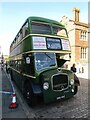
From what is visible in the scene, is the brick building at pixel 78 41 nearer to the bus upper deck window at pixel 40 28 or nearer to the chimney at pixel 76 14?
the chimney at pixel 76 14

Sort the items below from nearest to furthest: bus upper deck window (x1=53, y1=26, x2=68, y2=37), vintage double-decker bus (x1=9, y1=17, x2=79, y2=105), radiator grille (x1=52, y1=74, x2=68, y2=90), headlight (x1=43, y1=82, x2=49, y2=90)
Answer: headlight (x1=43, y1=82, x2=49, y2=90)
vintage double-decker bus (x1=9, y1=17, x2=79, y2=105)
radiator grille (x1=52, y1=74, x2=68, y2=90)
bus upper deck window (x1=53, y1=26, x2=68, y2=37)

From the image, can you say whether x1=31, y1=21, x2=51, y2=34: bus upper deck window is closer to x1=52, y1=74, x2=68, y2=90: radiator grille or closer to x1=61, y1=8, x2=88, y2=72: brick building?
x1=52, y1=74, x2=68, y2=90: radiator grille

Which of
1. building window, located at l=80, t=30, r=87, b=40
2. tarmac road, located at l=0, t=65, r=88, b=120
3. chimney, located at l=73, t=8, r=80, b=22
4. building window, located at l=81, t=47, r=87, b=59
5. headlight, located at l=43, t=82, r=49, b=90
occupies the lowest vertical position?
tarmac road, located at l=0, t=65, r=88, b=120

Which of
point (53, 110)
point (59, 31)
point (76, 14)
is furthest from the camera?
point (76, 14)

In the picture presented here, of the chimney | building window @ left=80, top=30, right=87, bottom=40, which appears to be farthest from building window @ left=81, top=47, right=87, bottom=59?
the chimney

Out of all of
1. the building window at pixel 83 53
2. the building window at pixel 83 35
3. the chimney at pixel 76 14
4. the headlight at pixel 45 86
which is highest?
the chimney at pixel 76 14

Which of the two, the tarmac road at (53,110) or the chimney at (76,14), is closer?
the tarmac road at (53,110)

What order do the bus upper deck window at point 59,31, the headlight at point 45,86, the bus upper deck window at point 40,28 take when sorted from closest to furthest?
the headlight at point 45,86 < the bus upper deck window at point 40,28 < the bus upper deck window at point 59,31

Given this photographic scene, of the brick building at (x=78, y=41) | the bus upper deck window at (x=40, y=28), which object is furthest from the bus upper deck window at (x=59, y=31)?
the brick building at (x=78, y=41)

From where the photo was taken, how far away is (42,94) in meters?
5.68

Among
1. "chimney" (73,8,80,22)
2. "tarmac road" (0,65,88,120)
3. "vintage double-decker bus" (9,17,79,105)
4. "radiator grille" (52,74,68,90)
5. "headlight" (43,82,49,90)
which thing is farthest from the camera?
"chimney" (73,8,80,22)

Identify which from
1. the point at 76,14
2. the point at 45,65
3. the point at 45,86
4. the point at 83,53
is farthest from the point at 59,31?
the point at 76,14

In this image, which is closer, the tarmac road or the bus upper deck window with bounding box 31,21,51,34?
the tarmac road

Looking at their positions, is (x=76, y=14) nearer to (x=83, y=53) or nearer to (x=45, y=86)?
(x=83, y=53)
